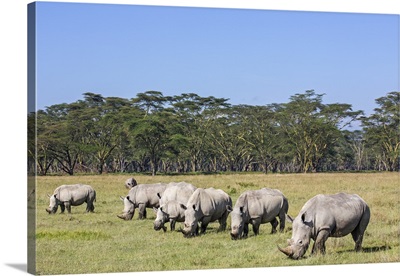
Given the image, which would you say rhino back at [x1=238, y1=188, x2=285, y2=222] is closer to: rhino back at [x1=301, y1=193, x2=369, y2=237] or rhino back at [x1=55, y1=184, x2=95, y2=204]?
rhino back at [x1=301, y1=193, x2=369, y2=237]

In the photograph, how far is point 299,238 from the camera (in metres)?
15.4

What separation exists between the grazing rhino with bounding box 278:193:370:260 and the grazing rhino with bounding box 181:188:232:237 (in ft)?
9.83

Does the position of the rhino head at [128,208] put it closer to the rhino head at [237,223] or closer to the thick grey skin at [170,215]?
the thick grey skin at [170,215]

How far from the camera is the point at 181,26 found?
17.7 metres

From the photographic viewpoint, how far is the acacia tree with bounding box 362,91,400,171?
1870 cm

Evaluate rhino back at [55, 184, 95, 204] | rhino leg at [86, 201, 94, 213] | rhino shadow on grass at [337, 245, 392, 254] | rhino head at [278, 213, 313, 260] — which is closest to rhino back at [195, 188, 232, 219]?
rhino shadow on grass at [337, 245, 392, 254]

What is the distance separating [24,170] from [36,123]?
795 mm

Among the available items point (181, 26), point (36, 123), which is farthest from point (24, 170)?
point (181, 26)

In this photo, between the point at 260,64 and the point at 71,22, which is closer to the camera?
the point at 71,22

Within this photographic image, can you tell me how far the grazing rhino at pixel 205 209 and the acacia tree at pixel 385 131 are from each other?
3122 millimetres

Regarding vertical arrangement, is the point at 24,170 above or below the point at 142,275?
above

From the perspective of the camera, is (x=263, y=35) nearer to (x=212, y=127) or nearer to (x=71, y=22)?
(x=71, y=22)

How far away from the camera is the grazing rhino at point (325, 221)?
1549 centimetres

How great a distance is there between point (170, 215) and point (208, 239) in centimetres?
149
